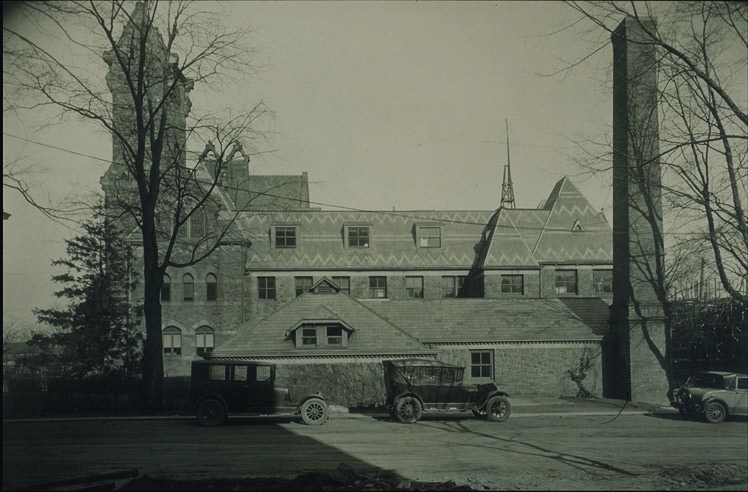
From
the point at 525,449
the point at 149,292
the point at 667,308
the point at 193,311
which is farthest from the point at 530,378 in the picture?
the point at 193,311

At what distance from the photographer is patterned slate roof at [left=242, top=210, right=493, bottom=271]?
40.5m

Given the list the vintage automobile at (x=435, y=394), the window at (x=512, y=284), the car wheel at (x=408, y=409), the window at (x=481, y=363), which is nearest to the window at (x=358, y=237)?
the window at (x=512, y=284)

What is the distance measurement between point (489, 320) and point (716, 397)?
11813 millimetres

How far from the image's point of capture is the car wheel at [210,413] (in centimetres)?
1938

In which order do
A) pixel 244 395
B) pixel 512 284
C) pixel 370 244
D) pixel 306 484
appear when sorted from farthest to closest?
pixel 370 244, pixel 512 284, pixel 244 395, pixel 306 484

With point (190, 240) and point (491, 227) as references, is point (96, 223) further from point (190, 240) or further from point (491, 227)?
point (491, 227)

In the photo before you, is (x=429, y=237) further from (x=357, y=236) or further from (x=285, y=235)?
(x=285, y=235)

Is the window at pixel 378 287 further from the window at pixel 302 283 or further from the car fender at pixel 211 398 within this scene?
the car fender at pixel 211 398

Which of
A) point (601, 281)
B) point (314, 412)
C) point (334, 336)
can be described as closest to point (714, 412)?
point (314, 412)

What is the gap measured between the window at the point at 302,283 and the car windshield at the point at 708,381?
24.4 m

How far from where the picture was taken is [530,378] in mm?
28266

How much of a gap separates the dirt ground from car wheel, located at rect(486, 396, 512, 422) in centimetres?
822

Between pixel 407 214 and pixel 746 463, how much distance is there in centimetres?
3147

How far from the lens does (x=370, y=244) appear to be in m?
41.4
